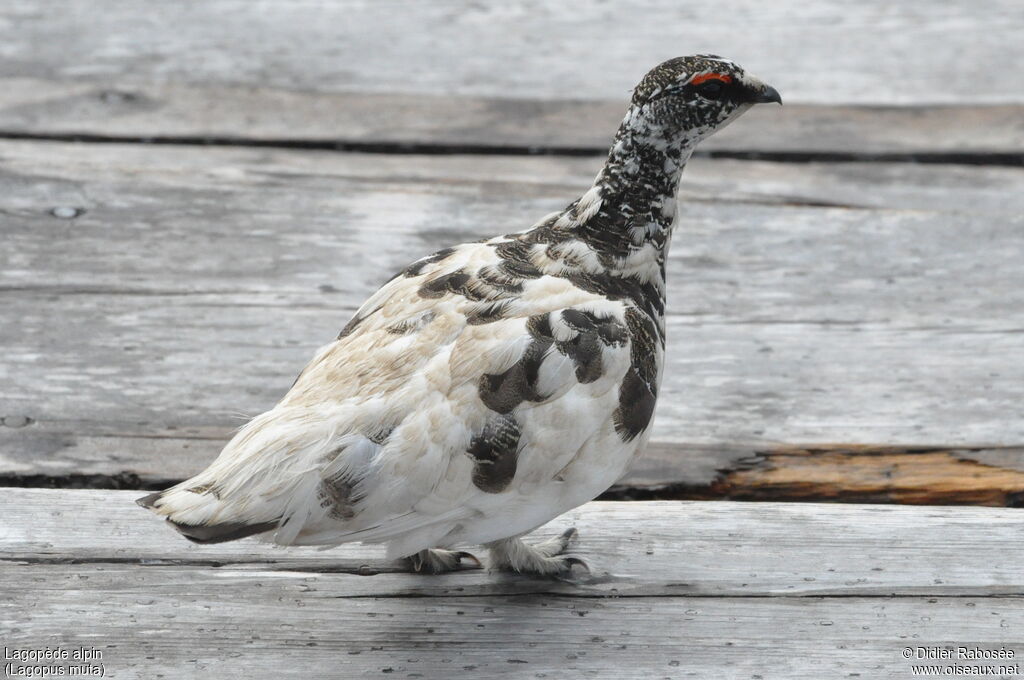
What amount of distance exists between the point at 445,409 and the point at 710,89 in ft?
2.87

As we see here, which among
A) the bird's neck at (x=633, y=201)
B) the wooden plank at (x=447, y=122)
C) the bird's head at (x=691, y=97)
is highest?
the bird's head at (x=691, y=97)

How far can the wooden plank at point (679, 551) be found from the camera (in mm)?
2627

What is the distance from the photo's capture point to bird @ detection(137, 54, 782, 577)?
225 centimetres

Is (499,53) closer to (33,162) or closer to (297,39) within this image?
(297,39)

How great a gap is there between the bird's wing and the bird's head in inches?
15.4

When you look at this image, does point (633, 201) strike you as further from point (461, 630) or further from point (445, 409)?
point (461, 630)

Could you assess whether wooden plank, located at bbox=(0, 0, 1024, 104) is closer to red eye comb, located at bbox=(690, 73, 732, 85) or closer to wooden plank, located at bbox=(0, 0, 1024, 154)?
wooden plank, located at bbox=(0, 0, 1024, 154)

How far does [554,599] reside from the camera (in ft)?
8.54

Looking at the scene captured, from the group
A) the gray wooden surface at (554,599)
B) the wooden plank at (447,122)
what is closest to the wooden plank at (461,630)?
the gray wooden surface at (554,599)

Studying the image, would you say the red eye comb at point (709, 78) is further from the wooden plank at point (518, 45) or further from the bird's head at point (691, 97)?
the wooden plank at point (518, 45)

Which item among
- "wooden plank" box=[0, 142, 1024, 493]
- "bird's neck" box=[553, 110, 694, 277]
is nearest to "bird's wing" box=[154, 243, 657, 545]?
"bird's neck" box=[553, 110, 694, 277]

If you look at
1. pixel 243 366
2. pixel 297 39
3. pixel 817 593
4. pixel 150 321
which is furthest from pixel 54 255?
pixel 817 593

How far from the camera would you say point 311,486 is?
2.22 meters

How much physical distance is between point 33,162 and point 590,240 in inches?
88.0
